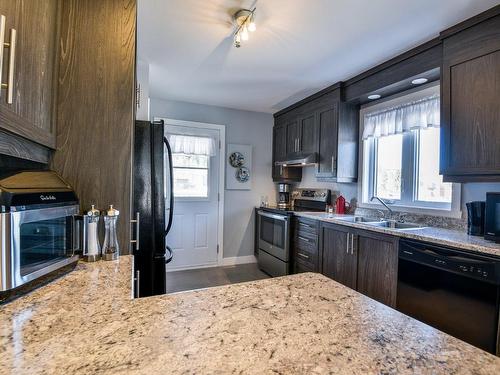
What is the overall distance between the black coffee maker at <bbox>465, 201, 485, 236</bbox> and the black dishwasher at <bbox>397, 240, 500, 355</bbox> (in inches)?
17.2

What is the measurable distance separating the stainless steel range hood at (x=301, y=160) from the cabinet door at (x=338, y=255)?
0.95m

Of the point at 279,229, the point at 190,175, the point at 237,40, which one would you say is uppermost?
the point at 237,40

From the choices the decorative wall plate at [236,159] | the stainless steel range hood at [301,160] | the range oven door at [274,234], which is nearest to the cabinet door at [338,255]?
the range oven door at [274,234]

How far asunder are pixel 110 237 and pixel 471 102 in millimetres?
2415

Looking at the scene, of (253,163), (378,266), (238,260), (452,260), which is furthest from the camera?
Answer: (253,163)

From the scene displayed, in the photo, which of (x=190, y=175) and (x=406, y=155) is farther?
(x=190, y=175)

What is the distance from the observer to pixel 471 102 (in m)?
1.88

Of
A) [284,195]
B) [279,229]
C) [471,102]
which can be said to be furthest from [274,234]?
[471,102]

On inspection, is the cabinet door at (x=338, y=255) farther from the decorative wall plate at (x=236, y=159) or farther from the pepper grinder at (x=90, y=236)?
the pepper grinder at (x=90, y=236)

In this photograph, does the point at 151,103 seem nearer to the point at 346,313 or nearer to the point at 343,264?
the point at 343,264

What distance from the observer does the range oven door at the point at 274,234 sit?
3376 millimetres

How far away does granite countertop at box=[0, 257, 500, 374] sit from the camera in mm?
521

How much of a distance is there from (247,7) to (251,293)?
180 cm

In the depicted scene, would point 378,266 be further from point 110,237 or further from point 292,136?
point 292,136
